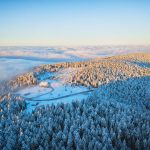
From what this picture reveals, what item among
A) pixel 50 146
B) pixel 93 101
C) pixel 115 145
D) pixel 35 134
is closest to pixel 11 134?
pixel 35 134

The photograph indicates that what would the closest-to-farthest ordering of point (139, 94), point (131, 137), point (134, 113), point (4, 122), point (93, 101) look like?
point (131, 137) < point (4, 122) < point (134, 113) < point (93, 101) < point (139, 94)

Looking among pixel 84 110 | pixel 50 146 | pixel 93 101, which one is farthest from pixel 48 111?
pixel 50 146

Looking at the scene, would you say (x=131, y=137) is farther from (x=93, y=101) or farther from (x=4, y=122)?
(x=4, y=122)

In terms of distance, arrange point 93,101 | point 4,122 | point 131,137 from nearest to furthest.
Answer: point 131,137 → point 4,122 → point 93,101

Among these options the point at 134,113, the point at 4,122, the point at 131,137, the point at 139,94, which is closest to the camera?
the point at 131,137

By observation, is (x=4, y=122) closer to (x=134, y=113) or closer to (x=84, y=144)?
Answer: (x=84, y=144)

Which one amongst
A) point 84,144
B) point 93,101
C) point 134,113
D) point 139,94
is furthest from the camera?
point 139,94

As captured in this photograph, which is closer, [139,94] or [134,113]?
[134,113]

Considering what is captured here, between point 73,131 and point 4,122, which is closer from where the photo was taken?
point 73,131

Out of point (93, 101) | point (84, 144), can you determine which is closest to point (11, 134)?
point (84, 144)
